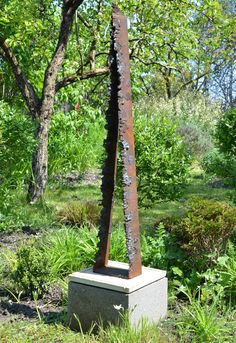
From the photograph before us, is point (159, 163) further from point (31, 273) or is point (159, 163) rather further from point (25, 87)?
point (31, 273)

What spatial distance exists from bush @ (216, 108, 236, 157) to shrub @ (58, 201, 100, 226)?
10.8ft

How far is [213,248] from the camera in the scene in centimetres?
448

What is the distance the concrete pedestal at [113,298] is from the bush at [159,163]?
3.64 m

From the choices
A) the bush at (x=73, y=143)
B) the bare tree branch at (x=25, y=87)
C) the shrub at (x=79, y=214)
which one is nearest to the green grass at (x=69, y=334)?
the shrub at (x=79, y=214)

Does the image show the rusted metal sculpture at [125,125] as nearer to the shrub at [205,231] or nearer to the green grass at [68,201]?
the shrub at [205,231]

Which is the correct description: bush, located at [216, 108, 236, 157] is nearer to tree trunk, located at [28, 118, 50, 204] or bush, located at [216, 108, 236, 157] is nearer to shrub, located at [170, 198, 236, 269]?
tree trunk, located at [28, 118, 50, 204]

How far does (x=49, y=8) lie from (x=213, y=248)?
21.5ft

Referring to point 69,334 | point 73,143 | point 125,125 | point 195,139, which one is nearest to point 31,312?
point 69,334

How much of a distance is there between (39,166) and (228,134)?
3.83 m

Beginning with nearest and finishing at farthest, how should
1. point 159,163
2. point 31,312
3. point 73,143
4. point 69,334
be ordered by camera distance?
point 69,334 → point 31,312 → point 159,163 → point 73,143

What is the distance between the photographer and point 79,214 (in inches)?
285

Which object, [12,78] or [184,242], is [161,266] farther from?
[12,78]

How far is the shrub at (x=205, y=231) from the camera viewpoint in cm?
434

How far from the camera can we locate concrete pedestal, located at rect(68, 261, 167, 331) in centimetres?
357
